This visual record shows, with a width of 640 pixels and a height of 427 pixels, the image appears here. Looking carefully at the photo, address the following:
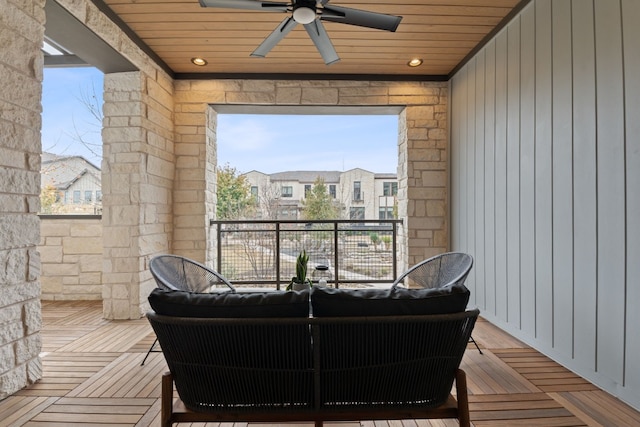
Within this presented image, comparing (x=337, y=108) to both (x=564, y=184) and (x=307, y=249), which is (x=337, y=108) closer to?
(x=307, y=249)

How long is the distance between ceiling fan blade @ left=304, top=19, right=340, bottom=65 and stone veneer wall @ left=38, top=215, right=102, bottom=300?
3.33 metres

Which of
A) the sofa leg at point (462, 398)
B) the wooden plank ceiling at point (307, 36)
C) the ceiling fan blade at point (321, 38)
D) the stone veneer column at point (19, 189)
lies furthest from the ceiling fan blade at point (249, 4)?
the sofa leg at point (462, 398)

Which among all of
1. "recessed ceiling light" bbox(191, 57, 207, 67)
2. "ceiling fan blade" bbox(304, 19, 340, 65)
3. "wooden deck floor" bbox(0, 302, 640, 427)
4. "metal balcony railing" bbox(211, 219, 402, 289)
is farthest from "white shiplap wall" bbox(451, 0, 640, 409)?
"recessed ceiling light" bbox(191, 57, 207, 67)

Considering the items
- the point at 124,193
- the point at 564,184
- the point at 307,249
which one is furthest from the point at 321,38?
the point at 307,249

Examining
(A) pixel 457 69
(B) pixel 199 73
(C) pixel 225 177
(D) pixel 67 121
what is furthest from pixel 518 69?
(D) pixel 67 121

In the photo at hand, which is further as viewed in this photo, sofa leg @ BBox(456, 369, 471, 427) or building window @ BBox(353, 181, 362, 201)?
building window @ BBox(353, 181, 362, 201)

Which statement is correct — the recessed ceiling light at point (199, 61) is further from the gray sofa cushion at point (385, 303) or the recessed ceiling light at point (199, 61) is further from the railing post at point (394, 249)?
the gray sofa cushion at point (385, 303)

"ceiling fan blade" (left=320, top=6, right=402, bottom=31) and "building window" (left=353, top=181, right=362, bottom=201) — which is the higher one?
"ceiling fan blade" (left=320, top=6, right=402, bottom=31)

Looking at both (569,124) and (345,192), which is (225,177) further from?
(569,124)

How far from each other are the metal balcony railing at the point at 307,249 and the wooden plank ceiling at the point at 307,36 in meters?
1.89

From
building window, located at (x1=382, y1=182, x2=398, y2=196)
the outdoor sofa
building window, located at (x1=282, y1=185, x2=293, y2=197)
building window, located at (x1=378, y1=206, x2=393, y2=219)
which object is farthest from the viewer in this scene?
building window, located at (x1=282, y1=185, x2=293, y2=197)

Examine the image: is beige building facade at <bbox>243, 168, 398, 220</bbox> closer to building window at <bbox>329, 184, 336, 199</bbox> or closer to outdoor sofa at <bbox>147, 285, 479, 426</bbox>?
building window at <bbox>329, 184, 336, 199</bbox>

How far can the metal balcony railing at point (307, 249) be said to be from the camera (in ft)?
14.4

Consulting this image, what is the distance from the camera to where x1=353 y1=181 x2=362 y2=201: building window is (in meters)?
4.94
